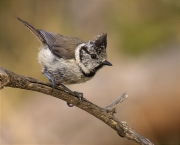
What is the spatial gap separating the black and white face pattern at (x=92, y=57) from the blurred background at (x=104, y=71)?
190 cm

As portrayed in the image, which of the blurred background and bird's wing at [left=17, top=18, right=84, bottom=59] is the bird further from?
the blurred background

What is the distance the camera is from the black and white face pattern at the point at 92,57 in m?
3.08

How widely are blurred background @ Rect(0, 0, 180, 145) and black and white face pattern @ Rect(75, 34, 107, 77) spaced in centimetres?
190

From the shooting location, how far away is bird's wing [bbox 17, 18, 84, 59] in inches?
126

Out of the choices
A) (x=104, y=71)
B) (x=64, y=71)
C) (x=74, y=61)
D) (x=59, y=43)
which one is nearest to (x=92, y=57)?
(x=74, y=61)

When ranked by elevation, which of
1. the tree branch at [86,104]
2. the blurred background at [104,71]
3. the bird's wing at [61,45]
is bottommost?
the tree branch at [86,104]

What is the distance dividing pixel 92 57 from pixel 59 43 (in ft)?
1.40

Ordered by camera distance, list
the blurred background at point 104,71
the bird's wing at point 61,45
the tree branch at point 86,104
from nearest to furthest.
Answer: the tree branch at point 86,104 < the bird's wing at point 61,45 < the blurred background at point 104,71

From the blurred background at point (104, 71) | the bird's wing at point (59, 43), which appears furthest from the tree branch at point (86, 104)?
the blurred background at point (104, 71)

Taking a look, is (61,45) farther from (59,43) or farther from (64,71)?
(64,71)

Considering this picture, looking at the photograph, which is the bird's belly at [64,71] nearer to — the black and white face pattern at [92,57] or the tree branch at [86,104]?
the black and white face pattern at [92,57]

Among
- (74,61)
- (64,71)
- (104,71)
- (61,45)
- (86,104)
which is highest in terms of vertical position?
(104,71)

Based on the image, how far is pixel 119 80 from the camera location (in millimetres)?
5734

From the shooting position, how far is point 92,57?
3.13 metres
